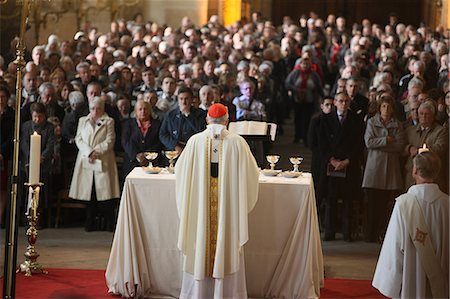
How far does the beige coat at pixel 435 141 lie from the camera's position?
39.5 ft

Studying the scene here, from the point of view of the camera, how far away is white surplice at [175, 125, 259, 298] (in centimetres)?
932

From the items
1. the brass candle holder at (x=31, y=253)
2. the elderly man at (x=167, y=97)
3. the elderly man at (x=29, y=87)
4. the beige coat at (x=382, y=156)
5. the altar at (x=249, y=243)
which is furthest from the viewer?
the elderly man at (x=29, y=87)

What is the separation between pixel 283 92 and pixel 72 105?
21.9ft

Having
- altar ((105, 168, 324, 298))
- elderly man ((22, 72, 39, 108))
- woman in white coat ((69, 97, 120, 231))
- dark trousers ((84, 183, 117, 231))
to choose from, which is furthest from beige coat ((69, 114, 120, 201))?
altar ((105, 168, 324, 298))

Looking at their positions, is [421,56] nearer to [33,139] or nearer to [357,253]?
[357,253]

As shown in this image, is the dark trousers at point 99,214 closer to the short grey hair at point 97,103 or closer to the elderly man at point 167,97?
the short grey hair at point 97,103

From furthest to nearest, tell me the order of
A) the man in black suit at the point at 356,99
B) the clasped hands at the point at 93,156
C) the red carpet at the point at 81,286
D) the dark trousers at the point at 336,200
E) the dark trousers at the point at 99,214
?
the man in black suit at the point at 356,99 → the dark trousers at the point at 99,214 → the clasped hands at the point at 93,156 → the dark trousers at the point at 336,200 → the red carpet at the point at 81,286

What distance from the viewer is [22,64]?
872cm

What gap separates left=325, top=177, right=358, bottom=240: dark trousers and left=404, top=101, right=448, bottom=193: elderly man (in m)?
0.85

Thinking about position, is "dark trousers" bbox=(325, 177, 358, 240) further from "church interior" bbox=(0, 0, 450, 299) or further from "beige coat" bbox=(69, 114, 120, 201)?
"beige coat" bbox=(69, 114, 120, 201)

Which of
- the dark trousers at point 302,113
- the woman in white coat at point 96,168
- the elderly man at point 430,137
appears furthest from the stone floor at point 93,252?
the dark trousers at point 302,113

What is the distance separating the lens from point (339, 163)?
12688 millimetres

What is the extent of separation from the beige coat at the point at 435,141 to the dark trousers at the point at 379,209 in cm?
37

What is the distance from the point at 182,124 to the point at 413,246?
4762mm
